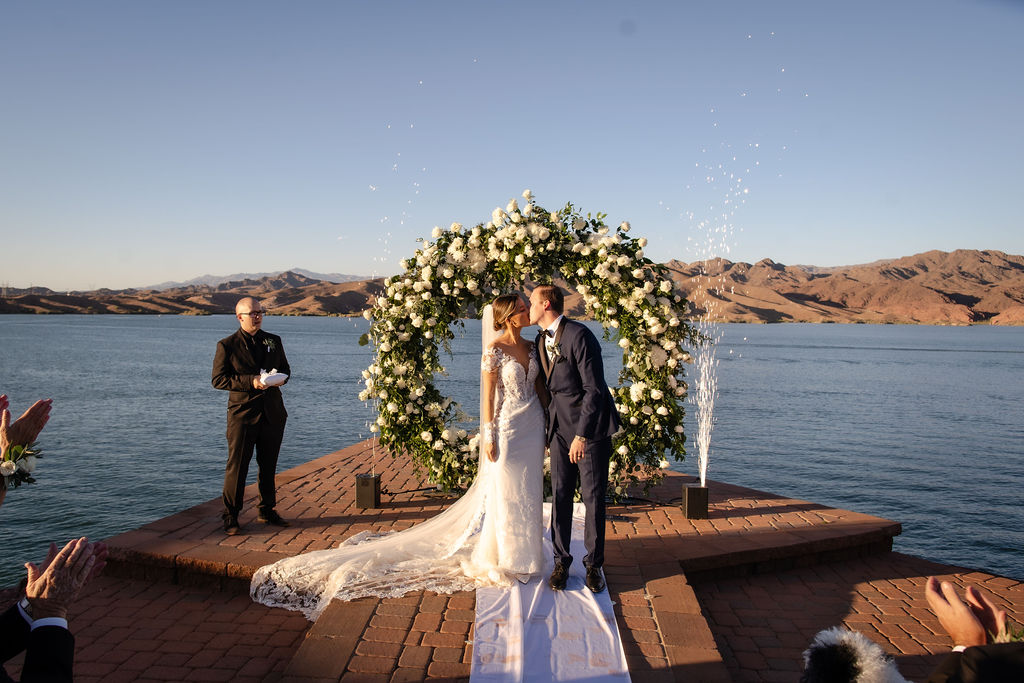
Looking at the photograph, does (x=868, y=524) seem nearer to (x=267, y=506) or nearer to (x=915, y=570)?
(x=915, y=570)

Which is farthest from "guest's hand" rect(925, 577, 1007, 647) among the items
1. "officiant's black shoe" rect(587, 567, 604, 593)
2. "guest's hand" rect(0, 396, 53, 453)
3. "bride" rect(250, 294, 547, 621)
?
"guest's hand" rect(0, 396, 53, 453)

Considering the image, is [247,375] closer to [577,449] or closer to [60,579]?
[577,449]

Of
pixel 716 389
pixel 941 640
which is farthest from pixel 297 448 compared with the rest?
pixel 716 389

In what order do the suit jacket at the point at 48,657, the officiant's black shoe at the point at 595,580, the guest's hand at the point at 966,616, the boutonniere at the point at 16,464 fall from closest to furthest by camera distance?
the suit jacket at the point at 48,657, the guest's hand at the point at 966,616, the boutonniere at the point at 16,464, the officiant's black shoe at the point at 595,580

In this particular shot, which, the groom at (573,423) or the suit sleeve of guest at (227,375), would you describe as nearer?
the groom at (573,423)

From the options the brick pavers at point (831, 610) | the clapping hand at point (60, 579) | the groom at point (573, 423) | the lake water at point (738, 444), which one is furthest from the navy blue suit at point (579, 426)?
the lake water at point (738, 444)

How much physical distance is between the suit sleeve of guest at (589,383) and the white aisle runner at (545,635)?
1.24 m

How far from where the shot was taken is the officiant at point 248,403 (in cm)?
653

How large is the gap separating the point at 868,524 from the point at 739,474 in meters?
9.52

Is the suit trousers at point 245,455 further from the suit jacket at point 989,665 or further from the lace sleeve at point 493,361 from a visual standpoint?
the suit jacket at point 989,665

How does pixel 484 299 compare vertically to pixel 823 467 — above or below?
above

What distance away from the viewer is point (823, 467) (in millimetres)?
17641

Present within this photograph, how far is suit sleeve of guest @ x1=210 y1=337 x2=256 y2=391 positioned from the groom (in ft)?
10.2

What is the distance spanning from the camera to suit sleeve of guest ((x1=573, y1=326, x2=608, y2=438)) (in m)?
4.94
